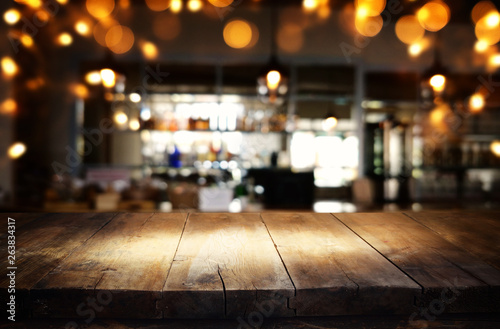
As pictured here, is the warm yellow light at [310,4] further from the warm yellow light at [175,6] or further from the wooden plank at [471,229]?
the wooden plank at [471,229]

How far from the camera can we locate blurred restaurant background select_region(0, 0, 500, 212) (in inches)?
214

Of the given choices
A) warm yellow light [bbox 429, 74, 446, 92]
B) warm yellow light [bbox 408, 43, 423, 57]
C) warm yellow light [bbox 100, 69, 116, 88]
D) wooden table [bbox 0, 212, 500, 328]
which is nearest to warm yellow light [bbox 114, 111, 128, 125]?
warm yellow light [bbox 100, 69, 116, 88]

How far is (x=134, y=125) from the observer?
5.70 m

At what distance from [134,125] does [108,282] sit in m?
5.02

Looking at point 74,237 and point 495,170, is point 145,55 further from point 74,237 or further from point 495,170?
point 495,170

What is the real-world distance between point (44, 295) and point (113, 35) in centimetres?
550

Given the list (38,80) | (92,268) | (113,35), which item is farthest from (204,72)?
(92,268)

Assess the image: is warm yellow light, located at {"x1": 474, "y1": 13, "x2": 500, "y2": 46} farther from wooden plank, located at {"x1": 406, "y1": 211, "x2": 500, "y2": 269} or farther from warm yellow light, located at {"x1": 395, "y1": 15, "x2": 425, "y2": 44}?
wooden plank, located at {"x1": 406, "y1": 211, "x2": 500, "y2": 269}

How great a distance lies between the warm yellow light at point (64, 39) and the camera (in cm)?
557

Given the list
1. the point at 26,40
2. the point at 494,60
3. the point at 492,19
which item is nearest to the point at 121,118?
the point at 26,40

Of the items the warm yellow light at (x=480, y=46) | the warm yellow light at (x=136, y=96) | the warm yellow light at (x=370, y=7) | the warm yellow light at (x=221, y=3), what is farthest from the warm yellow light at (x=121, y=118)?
the warm yellow light at (x=480, y=46)

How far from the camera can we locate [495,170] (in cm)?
619

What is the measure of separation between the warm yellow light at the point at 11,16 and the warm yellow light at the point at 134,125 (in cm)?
184

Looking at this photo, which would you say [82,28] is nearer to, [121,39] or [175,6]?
[121,39]
